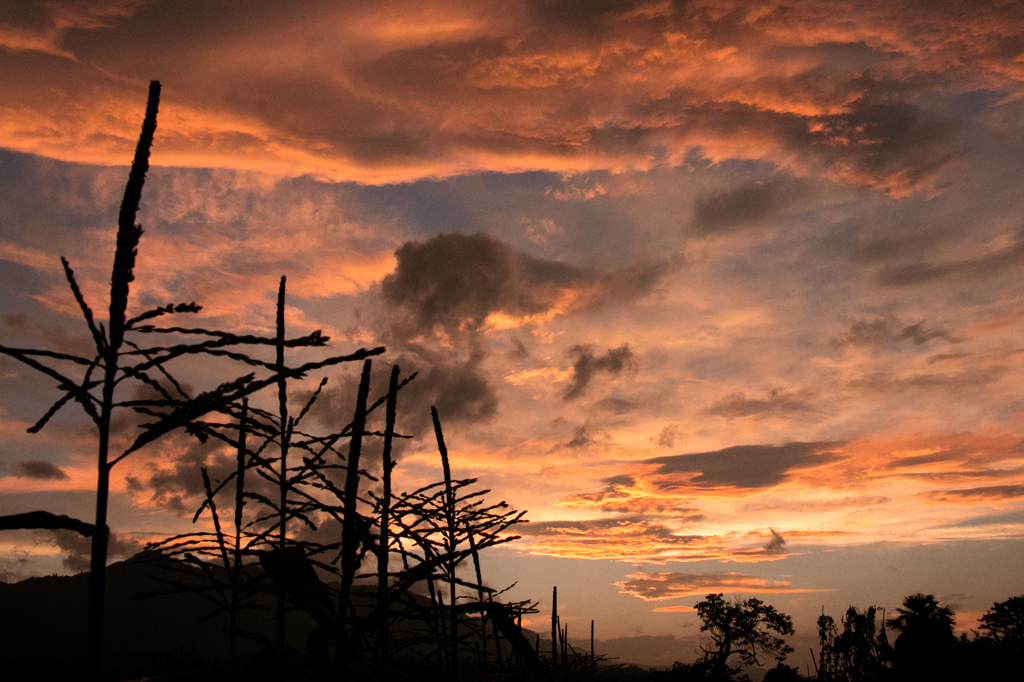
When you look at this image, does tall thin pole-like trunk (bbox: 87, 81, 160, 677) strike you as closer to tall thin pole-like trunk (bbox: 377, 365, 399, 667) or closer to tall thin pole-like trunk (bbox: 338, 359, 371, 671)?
tall thin pole-like trunk (bbox: 338, 359, 371, 671)

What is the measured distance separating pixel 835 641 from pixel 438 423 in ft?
231

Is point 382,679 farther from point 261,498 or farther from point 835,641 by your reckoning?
point 835,641

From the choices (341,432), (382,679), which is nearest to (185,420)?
(341,432)

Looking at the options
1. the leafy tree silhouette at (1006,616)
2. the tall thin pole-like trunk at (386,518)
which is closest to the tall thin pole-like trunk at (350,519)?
the tall thin pole-like trunk at (386,518)

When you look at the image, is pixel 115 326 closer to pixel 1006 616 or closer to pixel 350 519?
pixel 350 519

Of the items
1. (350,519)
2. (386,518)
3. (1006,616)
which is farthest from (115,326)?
(1006,616)

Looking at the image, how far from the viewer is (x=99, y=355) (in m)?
1.65

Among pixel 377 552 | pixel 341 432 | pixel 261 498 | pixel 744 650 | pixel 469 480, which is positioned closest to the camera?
pixel 341 432

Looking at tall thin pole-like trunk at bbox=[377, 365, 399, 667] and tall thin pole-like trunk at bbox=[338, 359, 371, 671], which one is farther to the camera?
tall thin pole-like trunk at bbox=[377, 365, 399, 667]

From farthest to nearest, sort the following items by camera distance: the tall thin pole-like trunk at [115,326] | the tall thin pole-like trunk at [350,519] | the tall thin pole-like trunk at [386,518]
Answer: the tall thin pole-like trunk at [386,518]
the tall thin pole-like trunk at [350,519]
the tall thin pole-like trunk at [115,326]

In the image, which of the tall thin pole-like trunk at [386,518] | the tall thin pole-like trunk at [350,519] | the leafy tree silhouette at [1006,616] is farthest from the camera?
the leafy tree silhouette at [1006,616]

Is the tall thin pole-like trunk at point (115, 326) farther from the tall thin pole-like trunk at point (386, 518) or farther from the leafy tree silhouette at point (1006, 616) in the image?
the leafy tree silhouette at point (1006, 616)

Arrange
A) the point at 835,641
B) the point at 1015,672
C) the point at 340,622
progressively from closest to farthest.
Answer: the point at 340,622 < the point at 1015,672 < the point at 835,641

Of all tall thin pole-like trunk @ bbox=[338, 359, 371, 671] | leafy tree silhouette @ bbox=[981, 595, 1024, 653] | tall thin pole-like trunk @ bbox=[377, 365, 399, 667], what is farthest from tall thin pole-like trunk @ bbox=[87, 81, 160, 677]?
leafy tree silhouette @ bbox=[981, 595, 1024, 653]
